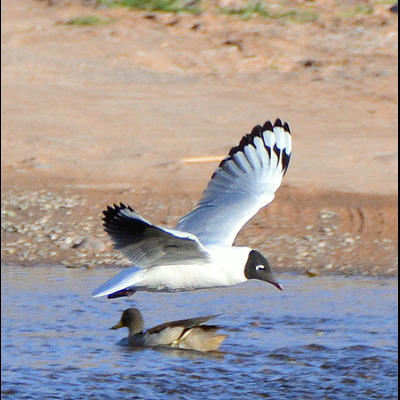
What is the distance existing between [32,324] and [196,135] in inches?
215

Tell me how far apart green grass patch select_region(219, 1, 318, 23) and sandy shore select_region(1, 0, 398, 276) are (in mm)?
219

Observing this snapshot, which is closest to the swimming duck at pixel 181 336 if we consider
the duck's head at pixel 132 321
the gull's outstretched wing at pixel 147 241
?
the duck's head at pixel 132 321

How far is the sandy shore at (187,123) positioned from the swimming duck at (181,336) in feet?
6.47

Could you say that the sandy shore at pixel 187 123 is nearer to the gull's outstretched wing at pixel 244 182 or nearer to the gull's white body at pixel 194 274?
the gull's outstretched wing at pixel 244 182

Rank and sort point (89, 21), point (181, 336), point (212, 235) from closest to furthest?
point (212, 235) < point (181, 336) < point (89, 21)

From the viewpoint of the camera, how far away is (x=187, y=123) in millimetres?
13422

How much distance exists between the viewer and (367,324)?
311 inches

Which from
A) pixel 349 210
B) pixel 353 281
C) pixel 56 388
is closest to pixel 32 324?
pixel 56 388

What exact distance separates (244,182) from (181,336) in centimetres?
122

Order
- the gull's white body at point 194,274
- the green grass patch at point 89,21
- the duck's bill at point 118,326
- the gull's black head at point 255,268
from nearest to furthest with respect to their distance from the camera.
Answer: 1. the gull's white body at point 194,274
2. the gull's black head at point 255,268
3. the duck's bill at point 118,326
4. the green grass patch at point 89,21

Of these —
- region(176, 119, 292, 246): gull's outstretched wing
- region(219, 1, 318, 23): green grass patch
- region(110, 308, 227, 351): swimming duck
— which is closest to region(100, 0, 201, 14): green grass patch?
region(219, 1, 318, 23): green grass patch

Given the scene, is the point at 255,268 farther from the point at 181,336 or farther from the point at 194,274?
the point at 181,336

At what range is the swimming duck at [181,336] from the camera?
7316 mm

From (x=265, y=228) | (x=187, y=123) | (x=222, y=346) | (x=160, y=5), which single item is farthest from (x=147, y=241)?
(x=160, y=5)
